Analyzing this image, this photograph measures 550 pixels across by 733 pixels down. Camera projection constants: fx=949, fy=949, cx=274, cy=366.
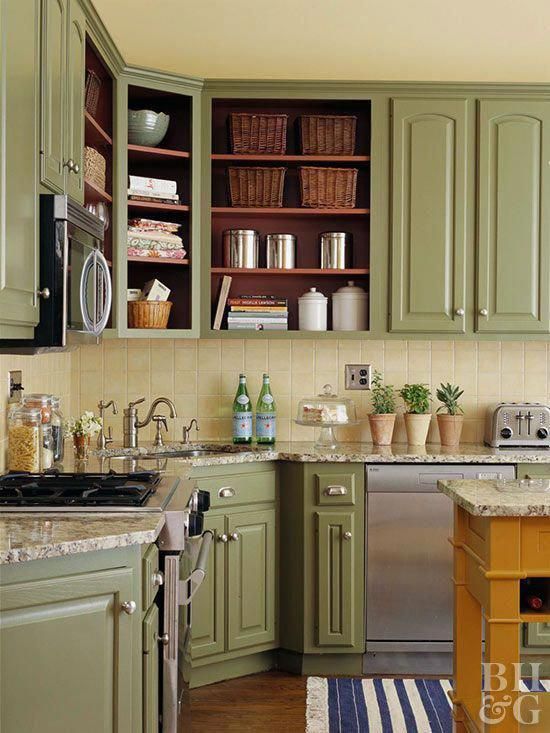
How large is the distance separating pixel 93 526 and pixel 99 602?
0.62 ft

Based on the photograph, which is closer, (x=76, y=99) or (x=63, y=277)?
(x=63, y=277)

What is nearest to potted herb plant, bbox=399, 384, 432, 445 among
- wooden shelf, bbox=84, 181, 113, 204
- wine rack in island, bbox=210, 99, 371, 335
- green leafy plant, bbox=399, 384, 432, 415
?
green leafy plant, bbox=399, 384, 432, 415

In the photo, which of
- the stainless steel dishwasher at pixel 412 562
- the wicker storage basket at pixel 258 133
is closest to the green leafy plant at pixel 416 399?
the stainless steel dishwasher at pixel 412 562

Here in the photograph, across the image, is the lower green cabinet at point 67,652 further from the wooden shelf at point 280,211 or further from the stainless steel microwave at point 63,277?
the wooden shelf at point 280,211

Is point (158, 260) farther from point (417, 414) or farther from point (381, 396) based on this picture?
point (417, 414)

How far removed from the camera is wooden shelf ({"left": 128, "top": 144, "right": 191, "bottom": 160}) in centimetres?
409

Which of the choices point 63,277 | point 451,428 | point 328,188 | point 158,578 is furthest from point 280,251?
point 158,578

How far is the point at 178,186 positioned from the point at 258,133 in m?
0.46

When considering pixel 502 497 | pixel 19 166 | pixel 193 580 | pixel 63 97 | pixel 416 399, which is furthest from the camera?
pixel 416 399

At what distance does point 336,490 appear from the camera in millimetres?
3932

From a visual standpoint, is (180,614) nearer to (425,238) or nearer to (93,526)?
(93,526)

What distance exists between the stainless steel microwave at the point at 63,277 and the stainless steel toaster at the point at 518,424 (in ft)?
6.94

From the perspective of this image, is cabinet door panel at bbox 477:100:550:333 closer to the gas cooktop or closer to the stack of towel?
the stack of towel

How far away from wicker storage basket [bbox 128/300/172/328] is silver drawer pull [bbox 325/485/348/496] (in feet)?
3.40
